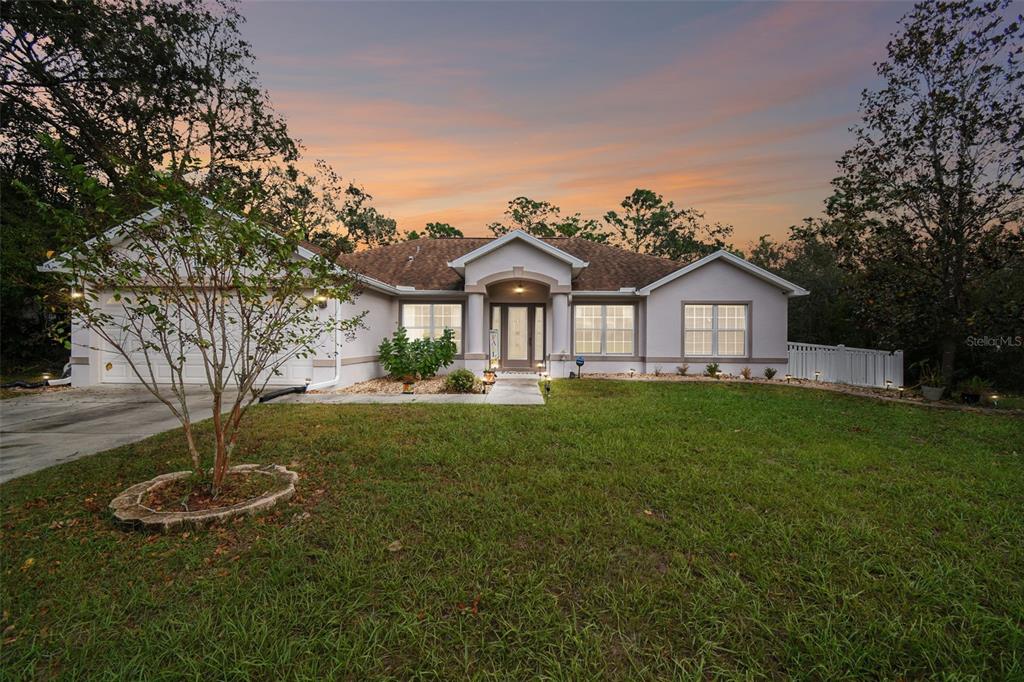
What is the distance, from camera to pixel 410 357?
12.5 meters

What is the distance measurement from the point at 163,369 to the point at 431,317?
7.99 meters

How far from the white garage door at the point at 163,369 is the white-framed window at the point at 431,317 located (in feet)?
13.9

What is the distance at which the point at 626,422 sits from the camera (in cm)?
719

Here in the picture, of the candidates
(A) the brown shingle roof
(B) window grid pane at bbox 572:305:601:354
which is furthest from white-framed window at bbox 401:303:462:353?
(B) window grid pane at bbox 572:305:601:354

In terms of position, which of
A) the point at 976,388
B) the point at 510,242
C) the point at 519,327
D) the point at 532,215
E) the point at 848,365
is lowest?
the point at 976,388

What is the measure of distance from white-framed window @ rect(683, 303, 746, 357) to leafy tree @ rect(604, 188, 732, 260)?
21.1 metres

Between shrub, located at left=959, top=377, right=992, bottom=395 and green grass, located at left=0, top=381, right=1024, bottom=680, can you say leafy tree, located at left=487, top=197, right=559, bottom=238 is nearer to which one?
shrub, located at left=959, top=377, right=992, bottom=395

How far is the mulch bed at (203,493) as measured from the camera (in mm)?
3701

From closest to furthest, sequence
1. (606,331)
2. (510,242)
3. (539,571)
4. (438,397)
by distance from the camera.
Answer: (539,571) → (438,397) → (510,242) → (606,331)

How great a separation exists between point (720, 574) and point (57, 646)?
409 centimetres

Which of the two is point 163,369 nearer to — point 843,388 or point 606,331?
point 606,331

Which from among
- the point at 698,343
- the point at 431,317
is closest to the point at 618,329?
the point at 698,343

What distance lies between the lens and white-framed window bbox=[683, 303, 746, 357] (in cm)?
1419

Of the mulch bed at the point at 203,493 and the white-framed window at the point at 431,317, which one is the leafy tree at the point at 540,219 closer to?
the white-framed window at the point at 431,317
